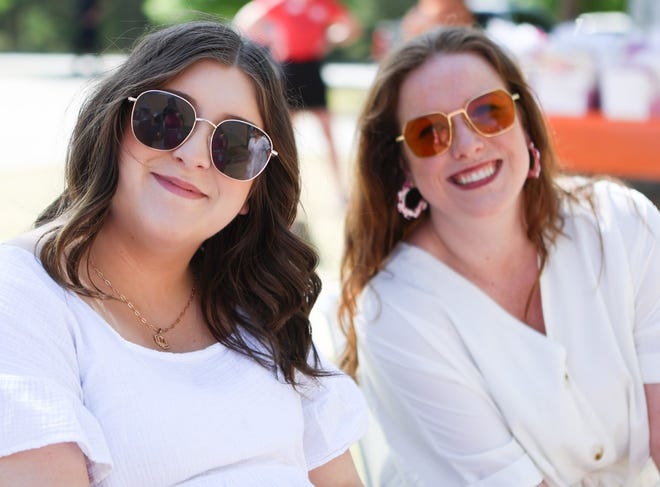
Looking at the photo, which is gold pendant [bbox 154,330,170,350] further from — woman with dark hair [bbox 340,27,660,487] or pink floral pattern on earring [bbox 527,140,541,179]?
pink floral pattern on earring [bbox 527,140,541,179]

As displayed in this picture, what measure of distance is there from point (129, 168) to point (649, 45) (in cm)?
459

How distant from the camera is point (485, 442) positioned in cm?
228

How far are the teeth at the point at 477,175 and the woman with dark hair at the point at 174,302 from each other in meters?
0.53

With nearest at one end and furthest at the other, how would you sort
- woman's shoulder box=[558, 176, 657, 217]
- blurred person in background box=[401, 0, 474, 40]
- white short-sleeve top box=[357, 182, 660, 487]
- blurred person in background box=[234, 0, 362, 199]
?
1. white short-sleeve top box=[357, 182, 660, 487]
2. woman's shoulder box=[558, 176, 657, 217]
3. blurred person in background box=[401, 0, 474, 40]
4. blurred person in background box=[234, 0, 362, 199]

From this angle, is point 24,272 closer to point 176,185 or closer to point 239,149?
point 176,185

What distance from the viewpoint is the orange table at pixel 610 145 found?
5375 millimetres

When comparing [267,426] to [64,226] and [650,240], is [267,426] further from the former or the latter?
[650,240]

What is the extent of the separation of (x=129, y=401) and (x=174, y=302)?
38cm

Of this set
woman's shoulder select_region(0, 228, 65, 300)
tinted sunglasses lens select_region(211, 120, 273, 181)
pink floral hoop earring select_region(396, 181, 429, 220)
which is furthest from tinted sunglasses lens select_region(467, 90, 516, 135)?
woman's shoulder select_region(0, 228, 65, 300)

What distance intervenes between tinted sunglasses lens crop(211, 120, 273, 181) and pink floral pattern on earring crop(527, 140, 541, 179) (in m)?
1.01

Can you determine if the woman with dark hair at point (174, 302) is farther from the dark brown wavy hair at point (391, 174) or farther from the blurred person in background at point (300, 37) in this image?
the blurred person in background at point (300, 37)

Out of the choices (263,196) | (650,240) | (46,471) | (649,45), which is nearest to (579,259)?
(650,240)

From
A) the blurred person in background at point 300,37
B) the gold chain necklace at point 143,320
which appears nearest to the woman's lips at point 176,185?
the gold chain necklace at point 143,320

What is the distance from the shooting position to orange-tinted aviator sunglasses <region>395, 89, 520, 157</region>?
2410 millimetres
